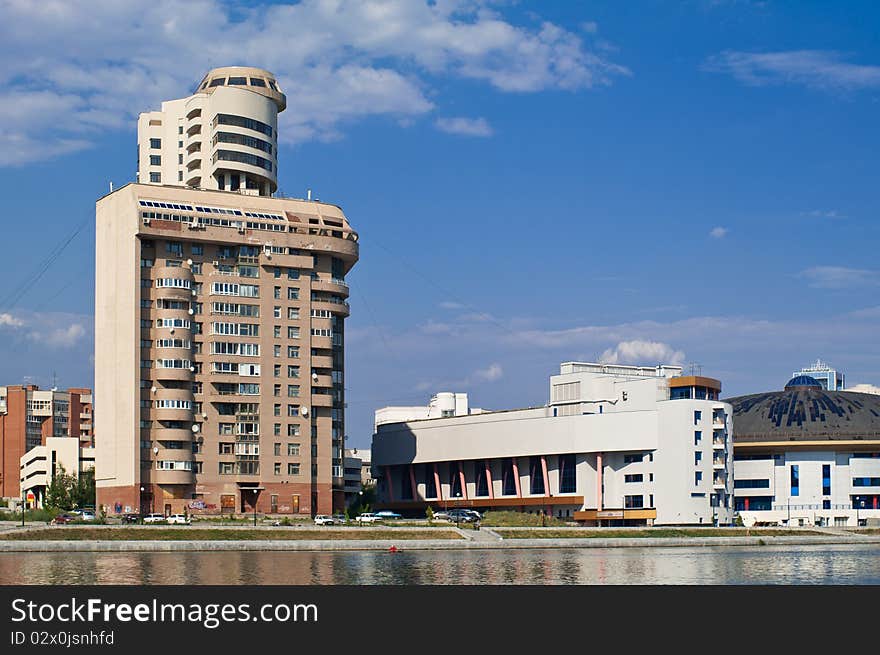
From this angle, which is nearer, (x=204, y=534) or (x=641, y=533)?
(x=204, y=534)

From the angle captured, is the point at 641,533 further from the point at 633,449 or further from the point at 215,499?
the point at 215,499

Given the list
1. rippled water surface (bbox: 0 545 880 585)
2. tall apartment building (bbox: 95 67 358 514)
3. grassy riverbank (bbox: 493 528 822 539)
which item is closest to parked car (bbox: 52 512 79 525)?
tall apartment building (bbox: 95 67 358 514)

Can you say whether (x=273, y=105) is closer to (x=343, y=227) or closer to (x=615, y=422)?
(x=343, y=227)

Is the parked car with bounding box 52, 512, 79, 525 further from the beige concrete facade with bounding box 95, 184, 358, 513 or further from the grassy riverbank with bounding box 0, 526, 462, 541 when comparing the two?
the grassy riverbank with bounding box 0, 526, 462, 541

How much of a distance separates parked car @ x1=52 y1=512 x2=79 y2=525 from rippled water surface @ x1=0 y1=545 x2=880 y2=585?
2695 centimetres

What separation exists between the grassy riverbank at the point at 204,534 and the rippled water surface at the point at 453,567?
405 inches

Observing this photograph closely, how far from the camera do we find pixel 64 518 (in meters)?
154

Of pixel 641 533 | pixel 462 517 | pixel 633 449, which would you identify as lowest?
pixel 641 533

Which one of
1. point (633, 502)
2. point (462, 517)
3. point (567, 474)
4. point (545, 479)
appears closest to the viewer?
point (462, 517)

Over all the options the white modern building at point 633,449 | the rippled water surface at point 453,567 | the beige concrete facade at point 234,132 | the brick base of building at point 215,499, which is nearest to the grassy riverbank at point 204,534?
the rippled water surface at point 453,567

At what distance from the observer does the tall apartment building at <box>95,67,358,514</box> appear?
6668 inches

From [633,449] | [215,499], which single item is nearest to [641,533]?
[633,449]

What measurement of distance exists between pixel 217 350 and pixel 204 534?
3986 cm

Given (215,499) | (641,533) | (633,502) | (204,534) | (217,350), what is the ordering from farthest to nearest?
(633,502)
(217,350)
(215,499)
(641,533)
(204,534)
